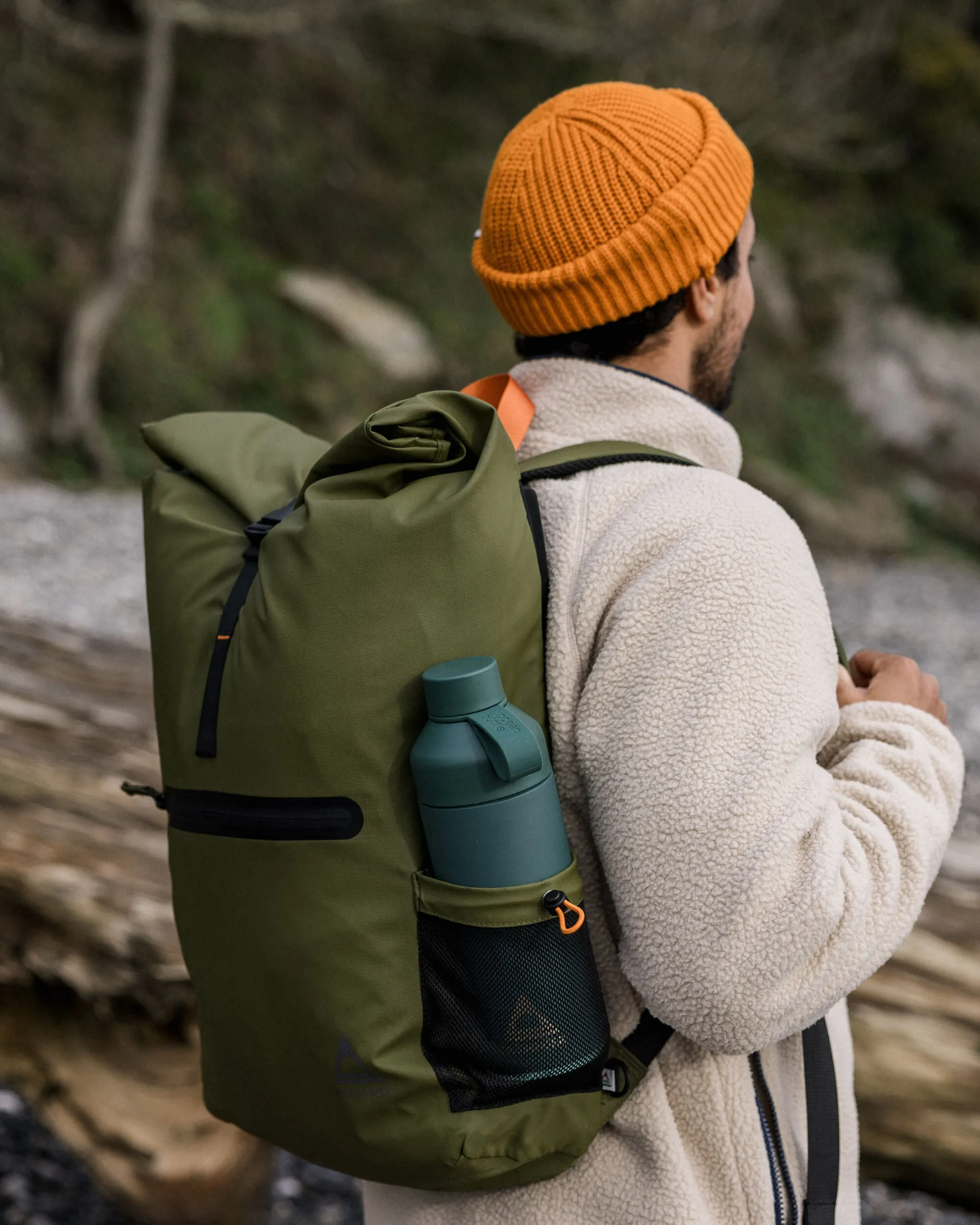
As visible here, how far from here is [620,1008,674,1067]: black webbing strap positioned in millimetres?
1321

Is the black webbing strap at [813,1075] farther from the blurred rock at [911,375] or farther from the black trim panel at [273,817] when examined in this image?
the blurred rock at [911,375]

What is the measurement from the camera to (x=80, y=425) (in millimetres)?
11227

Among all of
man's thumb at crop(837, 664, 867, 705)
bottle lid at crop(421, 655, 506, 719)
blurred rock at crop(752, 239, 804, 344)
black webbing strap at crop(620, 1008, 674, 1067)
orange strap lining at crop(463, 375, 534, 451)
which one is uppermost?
orange strap lining at crop(463, 375, 534, 451)

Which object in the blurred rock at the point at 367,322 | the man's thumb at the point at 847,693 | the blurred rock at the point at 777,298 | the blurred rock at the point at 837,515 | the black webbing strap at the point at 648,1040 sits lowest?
the blurred rock at the point at 837,515

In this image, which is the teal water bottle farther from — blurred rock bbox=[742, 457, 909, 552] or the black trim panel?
blurred rock bbox=[742, 457, 909, 552]

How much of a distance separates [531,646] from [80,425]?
11.0 meters

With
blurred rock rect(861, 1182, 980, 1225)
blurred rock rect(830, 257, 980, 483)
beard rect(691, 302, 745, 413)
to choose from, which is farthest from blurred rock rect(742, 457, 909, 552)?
beard rect(691, 302, 745, 413)

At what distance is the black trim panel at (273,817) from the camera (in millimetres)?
1214

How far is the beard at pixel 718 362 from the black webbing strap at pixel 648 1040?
826 millimetres

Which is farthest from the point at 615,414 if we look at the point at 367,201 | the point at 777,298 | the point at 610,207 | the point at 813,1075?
the point at 777,298

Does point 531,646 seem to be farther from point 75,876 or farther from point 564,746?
point 75,876

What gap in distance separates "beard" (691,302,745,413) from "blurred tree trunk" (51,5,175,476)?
1064 centimetres

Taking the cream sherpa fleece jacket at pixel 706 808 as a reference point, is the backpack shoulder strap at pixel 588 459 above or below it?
above

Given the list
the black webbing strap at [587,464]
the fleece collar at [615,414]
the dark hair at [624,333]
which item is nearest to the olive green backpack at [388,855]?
the black webbing strap at [587,464]
